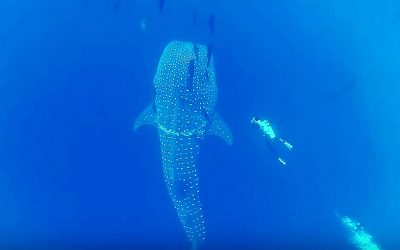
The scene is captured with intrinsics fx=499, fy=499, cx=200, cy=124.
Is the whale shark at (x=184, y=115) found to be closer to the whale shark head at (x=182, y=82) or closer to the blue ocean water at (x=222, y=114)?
the whale shark head at (x=182, y=82)

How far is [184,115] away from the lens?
6148mm

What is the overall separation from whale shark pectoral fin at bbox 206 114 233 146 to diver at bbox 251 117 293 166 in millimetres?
352

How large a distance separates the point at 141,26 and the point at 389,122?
338cm

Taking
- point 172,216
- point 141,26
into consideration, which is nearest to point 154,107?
point 141,26

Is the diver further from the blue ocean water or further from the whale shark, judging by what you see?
the whale shark

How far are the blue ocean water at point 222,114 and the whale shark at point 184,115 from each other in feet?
0.35

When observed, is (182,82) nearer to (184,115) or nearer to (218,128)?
(184,115)

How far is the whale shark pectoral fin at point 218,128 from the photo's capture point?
6.18 m

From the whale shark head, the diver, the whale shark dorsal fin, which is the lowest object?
the diver

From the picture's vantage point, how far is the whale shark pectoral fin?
618cm

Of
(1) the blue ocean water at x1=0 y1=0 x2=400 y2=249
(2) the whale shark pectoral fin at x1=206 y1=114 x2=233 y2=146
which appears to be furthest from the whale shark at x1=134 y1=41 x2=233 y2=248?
(1) the blue ocean water at x1=0 y1=0 x2=400 y2=249

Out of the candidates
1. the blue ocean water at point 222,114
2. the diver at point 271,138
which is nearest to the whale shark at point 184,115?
the blue ocean water at point 222,114

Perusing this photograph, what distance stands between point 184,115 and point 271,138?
3.73 ft

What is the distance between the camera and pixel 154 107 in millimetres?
6129
